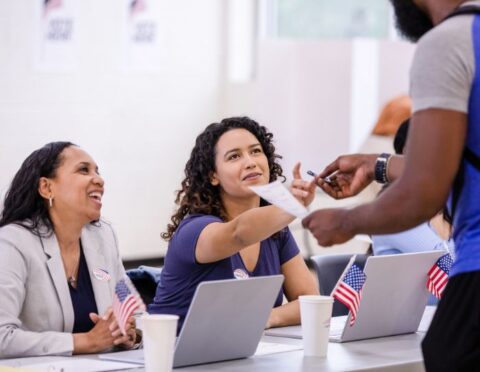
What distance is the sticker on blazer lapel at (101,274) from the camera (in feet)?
10.9

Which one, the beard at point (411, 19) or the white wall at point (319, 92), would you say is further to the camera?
the white wall at point (319, 92)

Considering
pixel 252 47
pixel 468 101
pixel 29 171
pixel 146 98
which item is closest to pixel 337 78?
pixel 252 47

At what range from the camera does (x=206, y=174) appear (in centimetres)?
354

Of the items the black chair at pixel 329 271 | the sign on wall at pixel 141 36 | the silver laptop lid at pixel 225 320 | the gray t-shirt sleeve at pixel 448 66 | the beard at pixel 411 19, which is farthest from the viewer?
the sign on wall at pixel 141 36

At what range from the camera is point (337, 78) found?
8312 mm

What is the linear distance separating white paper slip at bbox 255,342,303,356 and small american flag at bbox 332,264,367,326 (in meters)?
0.18

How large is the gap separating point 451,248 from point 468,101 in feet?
6.74

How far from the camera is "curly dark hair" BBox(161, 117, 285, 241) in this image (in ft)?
11.4

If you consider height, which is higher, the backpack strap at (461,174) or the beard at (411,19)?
the beard at (411,19)

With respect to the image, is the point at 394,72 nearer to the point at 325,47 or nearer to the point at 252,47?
the point at 325,47

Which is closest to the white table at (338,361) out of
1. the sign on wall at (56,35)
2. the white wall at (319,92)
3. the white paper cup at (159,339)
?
the white paper cup at (159,339)

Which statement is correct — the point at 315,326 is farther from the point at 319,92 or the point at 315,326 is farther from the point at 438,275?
the point at 319,92

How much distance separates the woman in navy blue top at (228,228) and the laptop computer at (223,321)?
0.41 m

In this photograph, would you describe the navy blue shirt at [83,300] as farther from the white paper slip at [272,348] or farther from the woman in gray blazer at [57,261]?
the white paper slip at [272,348]
